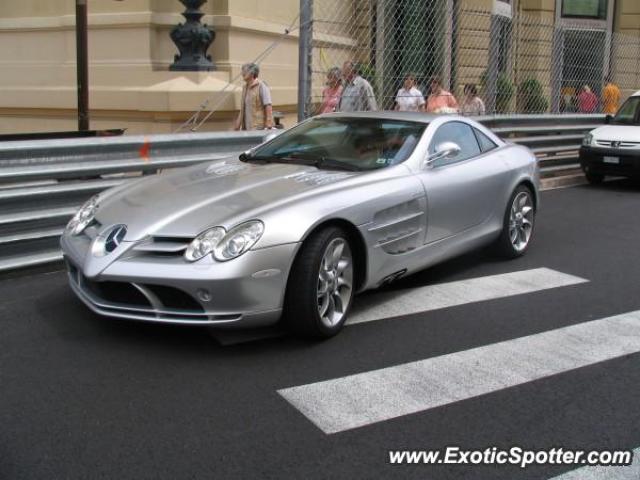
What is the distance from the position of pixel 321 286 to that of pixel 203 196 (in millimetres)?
948

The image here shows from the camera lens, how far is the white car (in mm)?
11797

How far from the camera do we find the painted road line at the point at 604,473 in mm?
3369

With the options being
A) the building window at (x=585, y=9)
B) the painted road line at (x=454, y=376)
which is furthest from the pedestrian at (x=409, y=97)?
the building window at (x=585, y=9)

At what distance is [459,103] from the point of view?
38.9ft

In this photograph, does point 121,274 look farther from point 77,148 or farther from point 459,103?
point 459,103

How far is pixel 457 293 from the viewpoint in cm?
609

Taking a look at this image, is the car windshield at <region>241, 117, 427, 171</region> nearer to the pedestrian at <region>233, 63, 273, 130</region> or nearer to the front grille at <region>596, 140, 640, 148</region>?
the pedestrian at <region>233, 63, 273, 130</region>

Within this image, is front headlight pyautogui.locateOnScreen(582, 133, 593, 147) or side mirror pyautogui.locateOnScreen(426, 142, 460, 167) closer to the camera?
side mirror pyautogui.locateOnScreen(426, 142, 460, 167)

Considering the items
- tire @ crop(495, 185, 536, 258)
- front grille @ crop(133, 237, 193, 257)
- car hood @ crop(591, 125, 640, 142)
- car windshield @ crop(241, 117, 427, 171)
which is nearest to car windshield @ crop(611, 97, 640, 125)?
car hood @ crop(591, 125, 640, 142)

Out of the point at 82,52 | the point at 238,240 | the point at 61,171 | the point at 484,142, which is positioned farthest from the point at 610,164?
the point at 238,240

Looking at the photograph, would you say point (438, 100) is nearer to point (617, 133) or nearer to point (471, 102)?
point (471, 102)

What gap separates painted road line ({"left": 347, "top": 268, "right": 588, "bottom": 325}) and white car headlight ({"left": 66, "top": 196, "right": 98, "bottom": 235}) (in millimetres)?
1840

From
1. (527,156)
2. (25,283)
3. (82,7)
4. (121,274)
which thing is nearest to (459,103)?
(527,156)

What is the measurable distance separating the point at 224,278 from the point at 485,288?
2.67m
